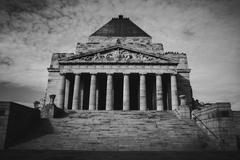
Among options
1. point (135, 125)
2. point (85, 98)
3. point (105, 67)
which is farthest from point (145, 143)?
point (85, 98)

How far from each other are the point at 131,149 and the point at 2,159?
7.41m

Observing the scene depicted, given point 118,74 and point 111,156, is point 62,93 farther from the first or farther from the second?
point 111,156

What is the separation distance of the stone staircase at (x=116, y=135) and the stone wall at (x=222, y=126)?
2.14 feet

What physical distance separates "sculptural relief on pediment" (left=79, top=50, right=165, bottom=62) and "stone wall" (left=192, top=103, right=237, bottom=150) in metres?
16.1

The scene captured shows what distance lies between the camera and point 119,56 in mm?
28969

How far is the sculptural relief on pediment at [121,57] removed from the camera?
28750 mm

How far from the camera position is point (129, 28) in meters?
43.1

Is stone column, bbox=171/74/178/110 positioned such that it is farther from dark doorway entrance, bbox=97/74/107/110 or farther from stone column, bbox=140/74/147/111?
dark doorway entrance, bbox=97/74/107/110

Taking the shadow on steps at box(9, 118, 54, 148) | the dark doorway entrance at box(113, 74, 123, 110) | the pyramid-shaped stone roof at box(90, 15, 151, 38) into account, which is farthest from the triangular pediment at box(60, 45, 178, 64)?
the shadow on steps at box(9, 118, 54, 148)

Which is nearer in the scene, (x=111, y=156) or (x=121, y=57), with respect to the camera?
(x=111, y=156)

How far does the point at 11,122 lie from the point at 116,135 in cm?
834

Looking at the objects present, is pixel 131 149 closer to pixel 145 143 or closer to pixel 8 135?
pixel 145 143

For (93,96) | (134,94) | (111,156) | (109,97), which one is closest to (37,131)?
(111,156)

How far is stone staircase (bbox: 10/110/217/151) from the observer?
12.4 metres
